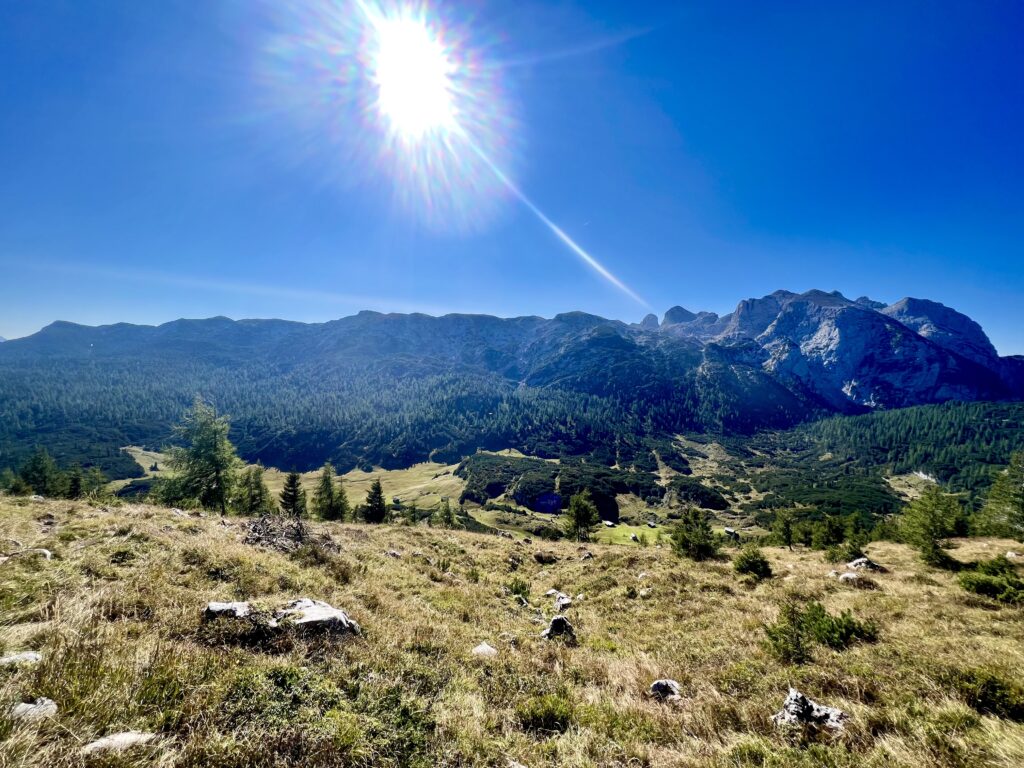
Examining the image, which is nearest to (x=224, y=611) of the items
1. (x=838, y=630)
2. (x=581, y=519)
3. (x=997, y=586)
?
(x=838, y=630)

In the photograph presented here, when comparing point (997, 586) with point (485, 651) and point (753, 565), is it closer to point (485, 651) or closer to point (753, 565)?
point (753, 565)

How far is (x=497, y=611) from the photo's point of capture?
1416 centimetres

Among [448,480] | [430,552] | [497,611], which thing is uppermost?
[497,611]

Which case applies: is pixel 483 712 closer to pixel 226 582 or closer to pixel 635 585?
pixel 226 582

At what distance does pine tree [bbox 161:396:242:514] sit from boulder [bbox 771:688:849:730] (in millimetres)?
40568

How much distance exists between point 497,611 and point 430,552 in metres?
10.2

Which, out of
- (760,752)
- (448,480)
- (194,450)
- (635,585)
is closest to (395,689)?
(760,752)

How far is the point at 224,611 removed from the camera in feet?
24.6

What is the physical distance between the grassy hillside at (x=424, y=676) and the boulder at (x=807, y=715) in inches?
8.8

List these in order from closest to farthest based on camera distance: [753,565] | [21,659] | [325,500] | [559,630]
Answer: [21,659] < [559,630] < [753,565] < [325,500]

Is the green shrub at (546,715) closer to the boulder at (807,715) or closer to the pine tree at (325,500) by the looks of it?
the boulder at (807,715)

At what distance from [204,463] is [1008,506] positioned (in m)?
68.1

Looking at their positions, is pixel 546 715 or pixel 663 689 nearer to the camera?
pixel 546 715

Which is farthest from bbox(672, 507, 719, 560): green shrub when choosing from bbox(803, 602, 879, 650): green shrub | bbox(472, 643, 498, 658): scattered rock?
bbox(472, 643, 498, 658): scattered rock
